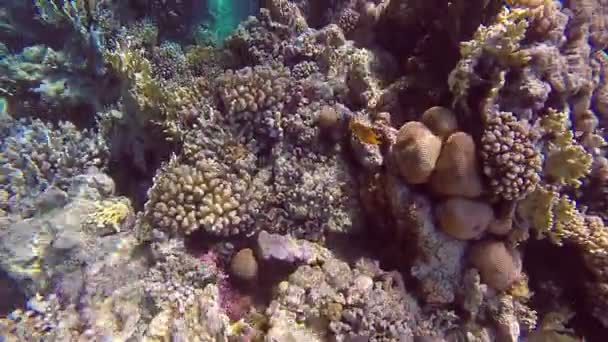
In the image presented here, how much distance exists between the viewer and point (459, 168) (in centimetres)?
343

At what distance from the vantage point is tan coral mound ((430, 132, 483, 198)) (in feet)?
11.3

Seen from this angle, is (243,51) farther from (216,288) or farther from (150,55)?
(216,288)

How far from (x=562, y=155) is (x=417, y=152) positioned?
1278mm

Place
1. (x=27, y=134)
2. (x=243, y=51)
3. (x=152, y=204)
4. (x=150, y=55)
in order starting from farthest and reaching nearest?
(x=150, y=55)
(x=243, y=51)
(x=27, y=134)
(x=152, y=204)

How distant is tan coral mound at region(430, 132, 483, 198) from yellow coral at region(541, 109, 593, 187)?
2.32ft

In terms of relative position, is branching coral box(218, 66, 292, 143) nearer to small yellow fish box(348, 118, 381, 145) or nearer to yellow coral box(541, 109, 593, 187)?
small yellow fish box(348, 118, 381, 145)

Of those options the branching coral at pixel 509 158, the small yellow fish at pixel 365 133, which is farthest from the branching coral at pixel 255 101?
the branching coral at pixel 509 158

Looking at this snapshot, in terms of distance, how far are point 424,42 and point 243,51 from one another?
92.9 inches

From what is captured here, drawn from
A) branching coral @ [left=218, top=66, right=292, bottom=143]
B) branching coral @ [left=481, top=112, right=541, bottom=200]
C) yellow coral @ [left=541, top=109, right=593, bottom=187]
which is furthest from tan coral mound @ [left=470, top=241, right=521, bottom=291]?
branching coral @ [left=218, top=66, right=292, bottom=143]

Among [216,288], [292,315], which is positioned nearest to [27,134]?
[216,288]

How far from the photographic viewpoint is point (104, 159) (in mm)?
5051

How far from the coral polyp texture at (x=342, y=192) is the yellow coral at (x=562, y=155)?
0.6 inches

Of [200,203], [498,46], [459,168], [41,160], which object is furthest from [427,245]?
[41,160]

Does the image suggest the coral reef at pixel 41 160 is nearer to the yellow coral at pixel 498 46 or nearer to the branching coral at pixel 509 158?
the yellow coral at pixel 498 46
